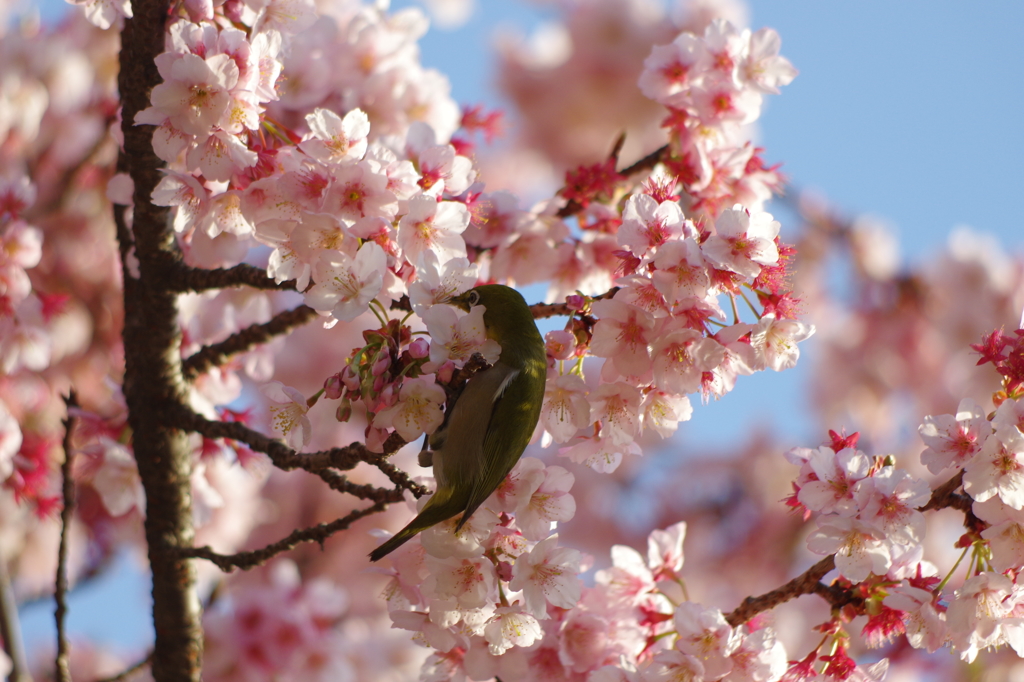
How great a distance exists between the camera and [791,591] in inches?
54.9

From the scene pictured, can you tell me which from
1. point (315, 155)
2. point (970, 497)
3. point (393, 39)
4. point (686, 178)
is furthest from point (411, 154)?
point (970, 497)

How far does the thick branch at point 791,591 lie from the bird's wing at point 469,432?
2.03ft

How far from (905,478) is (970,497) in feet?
0.54

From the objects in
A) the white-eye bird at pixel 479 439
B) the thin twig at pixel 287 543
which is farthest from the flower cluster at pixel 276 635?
the white-eye bird at pixel 479 439

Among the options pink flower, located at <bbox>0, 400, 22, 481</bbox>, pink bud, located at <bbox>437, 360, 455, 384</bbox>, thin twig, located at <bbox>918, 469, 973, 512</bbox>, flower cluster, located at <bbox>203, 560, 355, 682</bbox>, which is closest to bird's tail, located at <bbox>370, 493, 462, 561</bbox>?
pink bud, located at <bbox>437, 360, 455, 384</bbox>

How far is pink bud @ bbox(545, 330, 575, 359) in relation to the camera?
4.08ft

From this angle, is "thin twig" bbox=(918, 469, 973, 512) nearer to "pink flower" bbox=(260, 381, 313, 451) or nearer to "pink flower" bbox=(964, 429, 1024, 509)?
"pink flower" bbox=(964, 429, 1024, 509)

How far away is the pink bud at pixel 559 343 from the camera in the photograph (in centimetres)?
124

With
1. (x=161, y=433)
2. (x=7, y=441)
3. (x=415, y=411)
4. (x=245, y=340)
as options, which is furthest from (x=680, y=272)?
(x=7, y=441)

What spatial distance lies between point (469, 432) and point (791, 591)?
0.67 metres

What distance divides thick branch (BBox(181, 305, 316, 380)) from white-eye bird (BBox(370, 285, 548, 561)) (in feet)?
2.02

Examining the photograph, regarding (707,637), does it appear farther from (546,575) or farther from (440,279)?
(440,279)

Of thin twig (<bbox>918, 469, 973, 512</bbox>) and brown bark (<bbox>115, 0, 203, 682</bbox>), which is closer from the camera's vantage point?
thin twig (<bbox>918, 469, 973, 512</bbox>)

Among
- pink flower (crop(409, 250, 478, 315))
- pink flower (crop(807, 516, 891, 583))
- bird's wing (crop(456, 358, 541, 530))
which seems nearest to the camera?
bird's wing (crop(456, 358, 541, 530))
